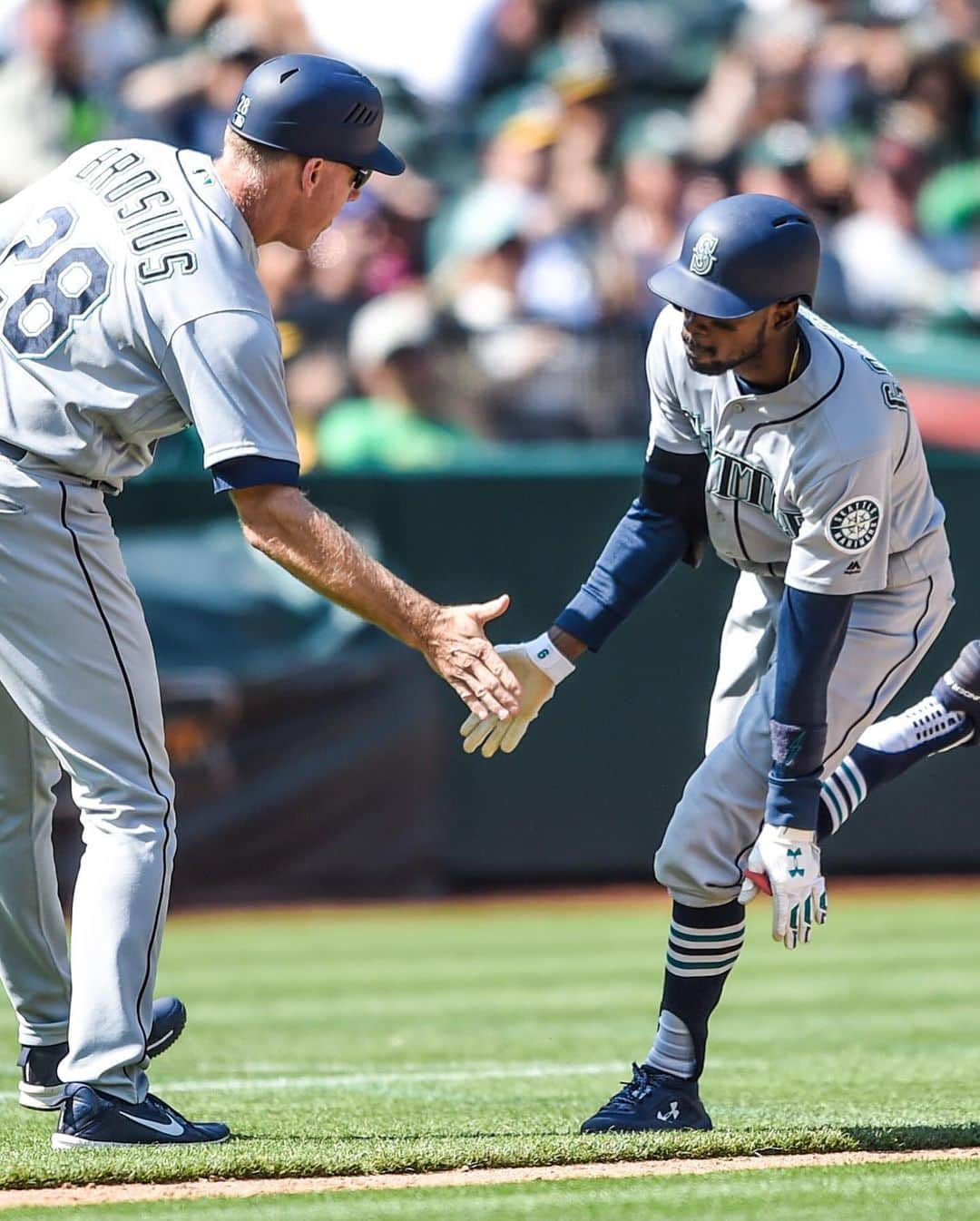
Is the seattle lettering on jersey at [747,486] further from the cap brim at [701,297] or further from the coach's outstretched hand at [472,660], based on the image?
the coach's outstretched hand at [472,660]

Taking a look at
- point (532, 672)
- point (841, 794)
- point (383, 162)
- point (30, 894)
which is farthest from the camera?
point (841, 794)

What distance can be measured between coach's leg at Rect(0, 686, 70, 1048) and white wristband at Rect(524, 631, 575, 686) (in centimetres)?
111

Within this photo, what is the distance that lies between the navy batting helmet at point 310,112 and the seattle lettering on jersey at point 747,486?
0.99 metres

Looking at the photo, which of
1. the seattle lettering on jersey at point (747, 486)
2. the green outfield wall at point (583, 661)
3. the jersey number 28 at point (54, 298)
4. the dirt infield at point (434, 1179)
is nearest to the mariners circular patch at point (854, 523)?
the seattle lettering on jersey at point (747, 486)

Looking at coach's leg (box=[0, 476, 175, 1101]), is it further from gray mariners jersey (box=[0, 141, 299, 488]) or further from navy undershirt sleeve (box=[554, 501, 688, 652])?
navy undershirt sleeve (box=[554, 501, 688, 652])

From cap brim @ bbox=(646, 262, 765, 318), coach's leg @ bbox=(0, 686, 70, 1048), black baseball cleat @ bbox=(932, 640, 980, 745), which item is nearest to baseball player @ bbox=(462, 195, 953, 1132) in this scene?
cap brim @ bbox=(646, 262, 765, 318)

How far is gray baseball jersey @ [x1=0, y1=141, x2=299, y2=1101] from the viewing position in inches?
144

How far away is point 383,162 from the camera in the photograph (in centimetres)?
398

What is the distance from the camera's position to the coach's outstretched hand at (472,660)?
12.4 ft

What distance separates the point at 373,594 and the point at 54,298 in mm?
843

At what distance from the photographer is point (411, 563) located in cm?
1018

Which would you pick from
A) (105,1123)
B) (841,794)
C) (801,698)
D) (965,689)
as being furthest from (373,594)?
(965,689)

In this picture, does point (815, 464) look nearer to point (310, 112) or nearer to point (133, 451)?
point (310, 112)

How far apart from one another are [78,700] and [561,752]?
21.5 ft
